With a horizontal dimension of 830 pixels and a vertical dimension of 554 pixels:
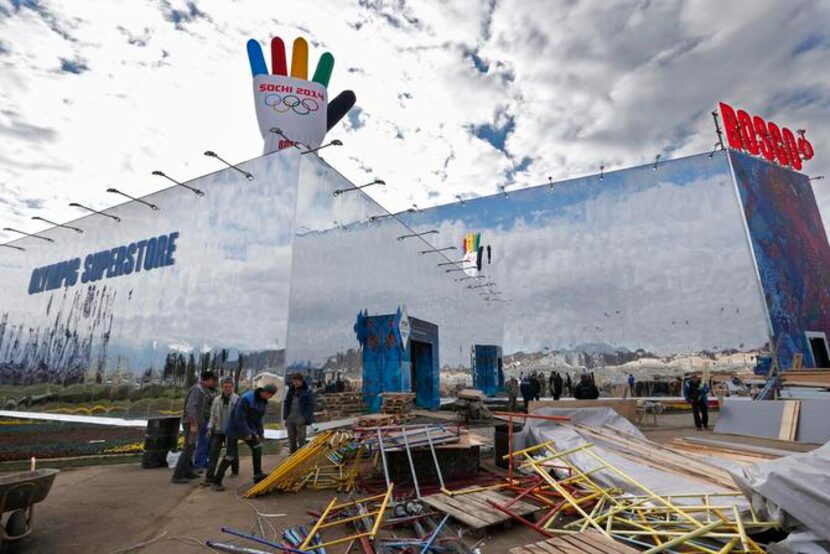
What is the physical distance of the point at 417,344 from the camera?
19.3m

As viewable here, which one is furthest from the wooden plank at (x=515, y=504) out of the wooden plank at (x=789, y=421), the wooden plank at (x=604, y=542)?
the wooden plank at (x=789, y=421)

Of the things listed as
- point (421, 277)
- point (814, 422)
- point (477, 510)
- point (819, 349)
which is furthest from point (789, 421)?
point (819, 349)

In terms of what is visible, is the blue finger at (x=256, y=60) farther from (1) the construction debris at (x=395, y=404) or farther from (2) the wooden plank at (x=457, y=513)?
(2) the wooden plank at (x=457, y=513)

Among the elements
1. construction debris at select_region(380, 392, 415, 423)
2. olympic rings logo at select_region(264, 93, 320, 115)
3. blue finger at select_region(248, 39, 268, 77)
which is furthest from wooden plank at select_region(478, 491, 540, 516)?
blue finger at select_region(248, 39, 268, 77)

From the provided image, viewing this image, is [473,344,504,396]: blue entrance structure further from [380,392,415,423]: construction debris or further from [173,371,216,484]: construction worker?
[173,371,216,484]: construction worker

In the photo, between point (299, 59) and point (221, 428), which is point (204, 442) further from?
point (299, 59)

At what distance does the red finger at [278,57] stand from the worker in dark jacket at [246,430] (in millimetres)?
10968

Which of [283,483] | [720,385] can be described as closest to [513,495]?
[283,483]

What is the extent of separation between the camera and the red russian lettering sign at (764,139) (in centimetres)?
2391

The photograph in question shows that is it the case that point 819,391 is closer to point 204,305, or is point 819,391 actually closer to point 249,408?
point 249,408

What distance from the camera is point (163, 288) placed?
14.1m

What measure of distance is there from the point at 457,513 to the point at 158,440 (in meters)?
5.78

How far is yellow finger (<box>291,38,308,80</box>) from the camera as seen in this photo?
44.4 ft

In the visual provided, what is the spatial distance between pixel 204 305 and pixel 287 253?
11.1 feet
